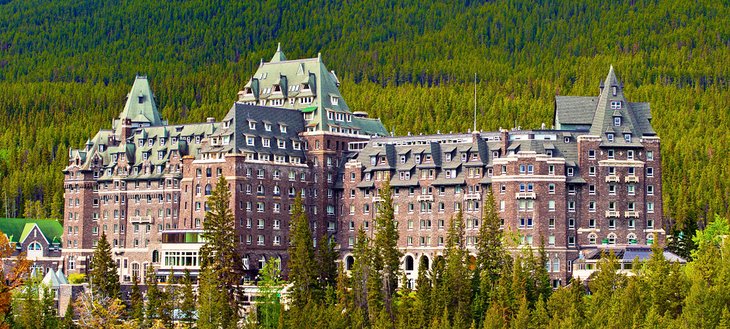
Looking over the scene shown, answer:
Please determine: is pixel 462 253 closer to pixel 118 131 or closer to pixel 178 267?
pixel 178 267

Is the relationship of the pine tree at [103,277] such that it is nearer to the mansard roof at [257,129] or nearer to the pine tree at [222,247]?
the pine tree at [222,247]

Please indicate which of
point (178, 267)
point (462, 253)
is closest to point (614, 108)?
point (462, 253)

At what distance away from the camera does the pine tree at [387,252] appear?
144 m

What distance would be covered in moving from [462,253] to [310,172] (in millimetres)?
34705

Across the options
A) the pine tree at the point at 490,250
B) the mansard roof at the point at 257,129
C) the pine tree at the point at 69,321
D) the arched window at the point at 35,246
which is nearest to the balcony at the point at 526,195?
the pine tree at the point at 490,250

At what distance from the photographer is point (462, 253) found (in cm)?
14188

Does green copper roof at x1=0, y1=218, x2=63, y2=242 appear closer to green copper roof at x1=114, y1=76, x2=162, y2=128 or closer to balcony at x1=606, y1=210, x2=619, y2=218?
green copper roof at x1=114, y1=76, x2=162, y2=128

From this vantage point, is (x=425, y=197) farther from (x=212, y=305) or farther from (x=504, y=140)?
(x=212, y=305)

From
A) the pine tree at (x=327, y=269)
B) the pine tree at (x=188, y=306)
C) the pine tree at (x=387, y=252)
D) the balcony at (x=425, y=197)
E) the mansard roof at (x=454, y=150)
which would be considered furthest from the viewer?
the balcony at (x=425, y=197)

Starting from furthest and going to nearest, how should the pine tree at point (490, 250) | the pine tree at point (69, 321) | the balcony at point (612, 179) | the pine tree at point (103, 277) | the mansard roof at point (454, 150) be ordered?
the mansard roof at point (454, 150), the balcony at point (612, 179), the pine tree at point (103, 277), the pine tree at point (490, 250), the pine tree at point (69, 321)

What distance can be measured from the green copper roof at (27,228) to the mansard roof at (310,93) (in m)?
33.9

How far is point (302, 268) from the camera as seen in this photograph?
481 ft

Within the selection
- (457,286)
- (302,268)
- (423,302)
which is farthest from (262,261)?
(457,286)

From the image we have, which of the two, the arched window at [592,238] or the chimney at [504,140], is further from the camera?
the chimney at [504,140]
